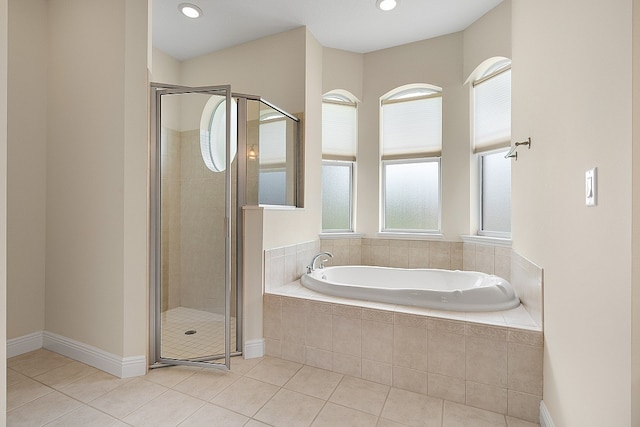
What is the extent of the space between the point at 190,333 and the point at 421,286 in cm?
201

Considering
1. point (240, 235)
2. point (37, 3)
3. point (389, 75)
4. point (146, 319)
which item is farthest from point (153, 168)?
point (389, 75)

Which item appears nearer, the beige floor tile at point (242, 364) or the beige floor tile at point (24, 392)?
the beige floor tile at point (24, 392)

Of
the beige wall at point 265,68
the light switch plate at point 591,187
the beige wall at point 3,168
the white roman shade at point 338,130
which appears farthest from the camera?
the white roman shade at point 338,130

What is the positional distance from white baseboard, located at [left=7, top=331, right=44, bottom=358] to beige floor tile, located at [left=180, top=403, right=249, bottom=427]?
1.68 m

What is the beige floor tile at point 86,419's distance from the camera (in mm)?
1646

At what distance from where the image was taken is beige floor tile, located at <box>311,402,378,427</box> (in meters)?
1.67

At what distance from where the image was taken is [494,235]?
2.92m

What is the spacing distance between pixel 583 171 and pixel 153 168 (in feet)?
7.76

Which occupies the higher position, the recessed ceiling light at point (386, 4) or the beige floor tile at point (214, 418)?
the recessed ceiling light at point (386, 4)

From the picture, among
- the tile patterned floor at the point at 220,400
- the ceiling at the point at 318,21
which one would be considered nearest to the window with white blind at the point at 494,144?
the ceiling at the point at 318,21

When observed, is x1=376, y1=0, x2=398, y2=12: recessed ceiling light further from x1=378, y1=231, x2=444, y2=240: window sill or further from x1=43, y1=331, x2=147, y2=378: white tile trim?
x1=43, y1=331, x2=147, y2=378: white tile trim

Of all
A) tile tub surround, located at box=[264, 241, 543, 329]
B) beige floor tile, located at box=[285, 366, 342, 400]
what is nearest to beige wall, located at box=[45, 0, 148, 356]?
tile tub surround, located at box=[264, 241, 543, 329]

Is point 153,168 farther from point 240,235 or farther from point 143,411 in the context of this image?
point 143,411

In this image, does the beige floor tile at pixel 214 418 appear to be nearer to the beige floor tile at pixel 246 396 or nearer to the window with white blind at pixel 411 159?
the beige floor tile at pixel 246 396
